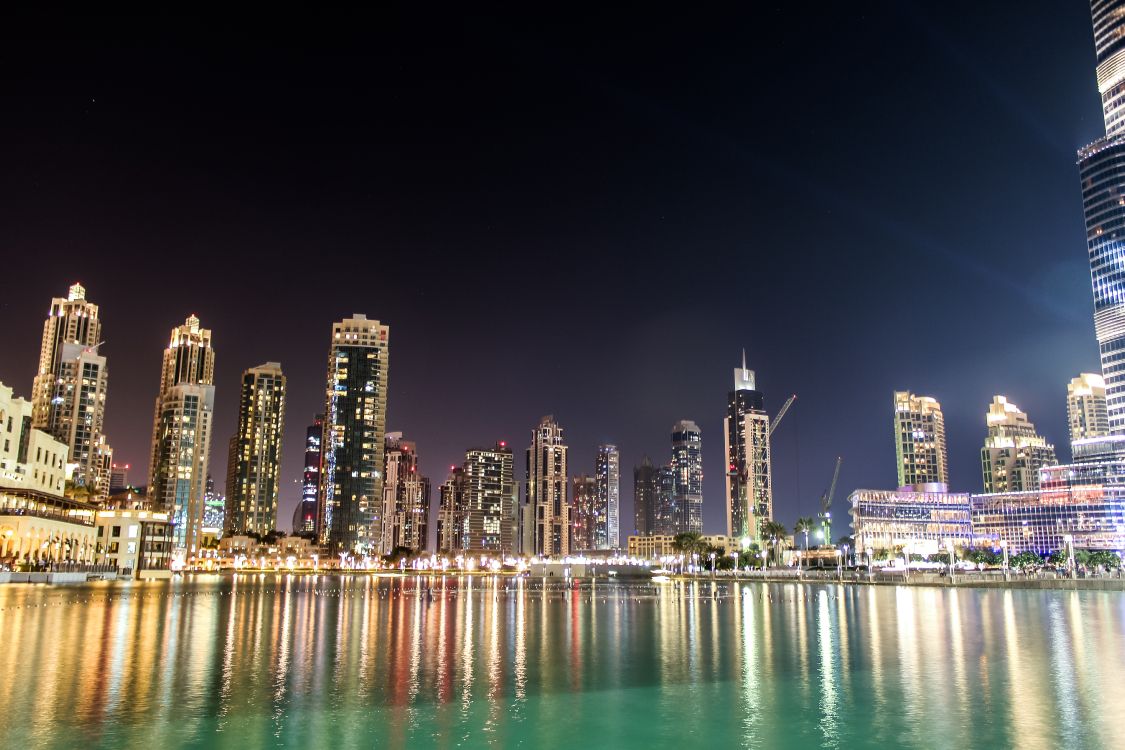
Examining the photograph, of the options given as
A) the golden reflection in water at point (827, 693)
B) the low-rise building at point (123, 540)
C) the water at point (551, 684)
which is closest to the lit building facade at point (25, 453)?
the low-rise building at point (123, 540)

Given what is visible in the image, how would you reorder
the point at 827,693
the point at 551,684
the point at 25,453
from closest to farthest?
1. the point at 827,693
2. the point at 551,684
3. the point at 25,453

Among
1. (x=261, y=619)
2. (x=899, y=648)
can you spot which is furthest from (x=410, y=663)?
(x=261, y=619)

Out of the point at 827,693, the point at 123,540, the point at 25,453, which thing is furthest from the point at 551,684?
the point at 123,540

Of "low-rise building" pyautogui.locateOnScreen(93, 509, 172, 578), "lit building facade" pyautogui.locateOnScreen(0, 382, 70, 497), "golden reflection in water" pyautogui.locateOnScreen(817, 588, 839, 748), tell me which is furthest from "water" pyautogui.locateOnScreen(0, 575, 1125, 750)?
"low-rise building" pyautogui.locateOnScreen(93, 509, 172, 578)

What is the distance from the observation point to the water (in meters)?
20.1

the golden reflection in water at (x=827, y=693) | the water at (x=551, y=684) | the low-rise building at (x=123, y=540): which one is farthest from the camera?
the low-rise building at (x=123, y=540)

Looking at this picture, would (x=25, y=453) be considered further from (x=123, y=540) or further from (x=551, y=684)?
(x=551, y=684)

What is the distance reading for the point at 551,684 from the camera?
27969mm

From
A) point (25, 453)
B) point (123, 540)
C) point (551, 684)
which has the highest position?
point (25, 453)

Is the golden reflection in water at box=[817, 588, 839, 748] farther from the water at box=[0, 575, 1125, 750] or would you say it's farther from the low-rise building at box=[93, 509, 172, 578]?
the low-rise building at box=[93, 509, 172, 578]

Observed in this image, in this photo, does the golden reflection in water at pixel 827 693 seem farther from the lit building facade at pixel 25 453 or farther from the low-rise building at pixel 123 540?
the low-rise building at pixel 123 540

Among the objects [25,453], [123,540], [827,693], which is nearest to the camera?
[827,693]

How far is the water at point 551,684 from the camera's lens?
65.8ft

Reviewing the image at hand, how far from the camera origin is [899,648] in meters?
38.5
